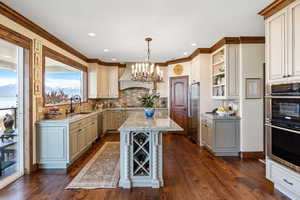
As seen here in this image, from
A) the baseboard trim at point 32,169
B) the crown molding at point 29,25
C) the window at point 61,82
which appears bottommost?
the baseboard trim at point 32,169

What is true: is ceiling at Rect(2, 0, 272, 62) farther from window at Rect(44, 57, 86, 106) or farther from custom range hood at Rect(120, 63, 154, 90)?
custom range hood at Rect(120, 63, 154, 90)

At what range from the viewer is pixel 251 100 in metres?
4.14

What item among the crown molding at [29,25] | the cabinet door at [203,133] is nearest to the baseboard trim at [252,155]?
the cabinet door at [203,133]

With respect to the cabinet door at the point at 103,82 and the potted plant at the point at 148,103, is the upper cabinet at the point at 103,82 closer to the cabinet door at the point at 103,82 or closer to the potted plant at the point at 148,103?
the cabinet door at the point at 103,82

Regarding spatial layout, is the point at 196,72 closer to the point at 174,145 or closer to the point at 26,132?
the point at 174,145

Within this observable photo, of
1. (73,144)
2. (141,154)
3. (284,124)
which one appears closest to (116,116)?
(73,144)

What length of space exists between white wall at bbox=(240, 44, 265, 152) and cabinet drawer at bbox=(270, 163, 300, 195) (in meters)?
1.51

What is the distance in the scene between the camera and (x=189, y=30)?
368 cm

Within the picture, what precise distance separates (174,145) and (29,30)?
13.8 feet

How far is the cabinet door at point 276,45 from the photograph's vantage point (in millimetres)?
2520

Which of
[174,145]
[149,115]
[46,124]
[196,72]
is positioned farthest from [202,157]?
[46,124]

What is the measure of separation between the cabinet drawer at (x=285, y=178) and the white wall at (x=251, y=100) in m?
1.51

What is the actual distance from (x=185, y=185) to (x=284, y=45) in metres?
2.42

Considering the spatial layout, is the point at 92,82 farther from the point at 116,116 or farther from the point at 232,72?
the point at 232,72
